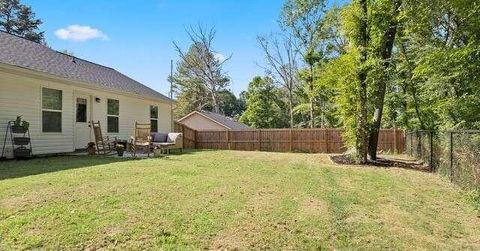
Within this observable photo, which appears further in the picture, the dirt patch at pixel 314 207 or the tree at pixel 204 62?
the tree at pixel 204 62

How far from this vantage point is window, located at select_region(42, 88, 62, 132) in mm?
11812

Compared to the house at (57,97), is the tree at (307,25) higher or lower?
higher

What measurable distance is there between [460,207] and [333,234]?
269cm

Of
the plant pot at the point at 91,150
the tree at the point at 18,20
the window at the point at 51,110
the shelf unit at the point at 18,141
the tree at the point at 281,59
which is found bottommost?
the plant pot at the point at 91,150

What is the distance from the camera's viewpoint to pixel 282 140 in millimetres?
21422

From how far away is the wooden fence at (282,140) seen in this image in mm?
19562

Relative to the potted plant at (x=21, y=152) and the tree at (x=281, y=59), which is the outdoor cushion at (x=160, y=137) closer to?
the potted plant at (x=21, y=152)

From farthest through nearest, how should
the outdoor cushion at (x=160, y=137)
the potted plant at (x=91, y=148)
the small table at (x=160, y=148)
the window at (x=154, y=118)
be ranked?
1. the window at (x=154, y=118)
2. the outdoor cushion at (x=160, y=137)
3. the small table at (x=160, y=148)
4. the potted plant at (x=91, y=148)

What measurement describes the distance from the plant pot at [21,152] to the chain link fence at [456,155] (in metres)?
10.4

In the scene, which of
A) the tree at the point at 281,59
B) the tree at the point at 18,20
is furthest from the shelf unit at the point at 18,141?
the tree at the point at 18,20

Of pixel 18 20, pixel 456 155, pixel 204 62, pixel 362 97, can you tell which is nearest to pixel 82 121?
pixel 362 97

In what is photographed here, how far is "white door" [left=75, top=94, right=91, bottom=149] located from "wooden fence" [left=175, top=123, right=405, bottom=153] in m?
8.28

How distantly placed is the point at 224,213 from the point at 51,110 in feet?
29.9

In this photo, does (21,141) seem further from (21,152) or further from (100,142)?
(100,142)
